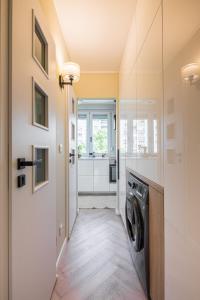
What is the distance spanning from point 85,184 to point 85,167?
408 millimetres

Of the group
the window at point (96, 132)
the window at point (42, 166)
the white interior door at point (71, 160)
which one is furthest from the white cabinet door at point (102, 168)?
the window at point (42, 166)

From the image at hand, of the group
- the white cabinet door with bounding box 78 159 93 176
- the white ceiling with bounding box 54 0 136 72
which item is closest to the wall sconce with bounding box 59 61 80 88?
the white ceiling with bounding box 54 0 136 72

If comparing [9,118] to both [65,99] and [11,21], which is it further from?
[65,99]

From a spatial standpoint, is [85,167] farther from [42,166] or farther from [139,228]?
[42,166]

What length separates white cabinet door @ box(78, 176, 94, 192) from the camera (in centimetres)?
520

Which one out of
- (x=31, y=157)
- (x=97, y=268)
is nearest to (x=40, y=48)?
(x=31, y=157)

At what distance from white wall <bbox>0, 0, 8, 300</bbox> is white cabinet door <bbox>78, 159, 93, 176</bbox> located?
4.29 metres

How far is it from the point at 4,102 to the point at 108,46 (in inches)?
96.1

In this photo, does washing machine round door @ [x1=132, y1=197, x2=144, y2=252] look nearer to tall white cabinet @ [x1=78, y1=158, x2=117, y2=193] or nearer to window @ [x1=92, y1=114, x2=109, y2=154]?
tall white cabinet @ [x1=78, y1=158, x2=117, y2=193]

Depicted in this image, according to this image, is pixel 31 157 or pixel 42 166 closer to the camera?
pixel 31 157

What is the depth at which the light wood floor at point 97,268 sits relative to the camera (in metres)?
1.77

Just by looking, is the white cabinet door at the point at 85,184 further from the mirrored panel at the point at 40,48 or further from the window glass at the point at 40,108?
the mirrored panel at the point at 40,48

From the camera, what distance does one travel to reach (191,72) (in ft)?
2.98

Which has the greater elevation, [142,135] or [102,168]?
[142,135]
